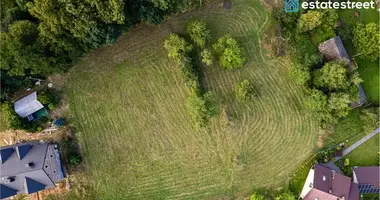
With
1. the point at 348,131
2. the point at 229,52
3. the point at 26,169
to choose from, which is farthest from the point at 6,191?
the point at 348,131

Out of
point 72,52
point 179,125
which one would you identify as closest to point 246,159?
point 179,125

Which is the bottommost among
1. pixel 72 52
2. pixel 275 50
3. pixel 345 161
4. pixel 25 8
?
pixel 345 161

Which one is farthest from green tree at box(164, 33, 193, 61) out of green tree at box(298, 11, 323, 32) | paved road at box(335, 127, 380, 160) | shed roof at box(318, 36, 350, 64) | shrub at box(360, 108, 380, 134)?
paved road at box(335, 127, 380, 160)

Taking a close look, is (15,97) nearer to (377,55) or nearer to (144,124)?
(144,124)

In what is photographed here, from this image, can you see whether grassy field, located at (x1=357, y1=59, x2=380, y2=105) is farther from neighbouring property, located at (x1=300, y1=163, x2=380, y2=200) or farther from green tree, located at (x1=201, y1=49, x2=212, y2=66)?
green tree, located at (x1=201, y1=49, x2=212, y2=66)

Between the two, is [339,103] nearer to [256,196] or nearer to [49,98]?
[256,196]

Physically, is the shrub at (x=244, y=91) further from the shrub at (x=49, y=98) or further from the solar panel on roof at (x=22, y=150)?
the solar panel on roof at (x=22, y=150)

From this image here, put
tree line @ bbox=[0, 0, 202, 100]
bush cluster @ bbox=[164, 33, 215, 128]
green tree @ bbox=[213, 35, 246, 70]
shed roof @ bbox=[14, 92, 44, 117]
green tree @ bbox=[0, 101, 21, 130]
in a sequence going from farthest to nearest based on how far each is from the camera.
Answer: green tree @ bbox=[213, 35, 246, 70], bush cluster @ bbox=[164, 33, 215, 128], shed roof @ bbox=[14, 92, 44, 117], green tree @ bbox=[0, 101, 21, 130], tree line @ bbox=[0, 0, 202, 100]
